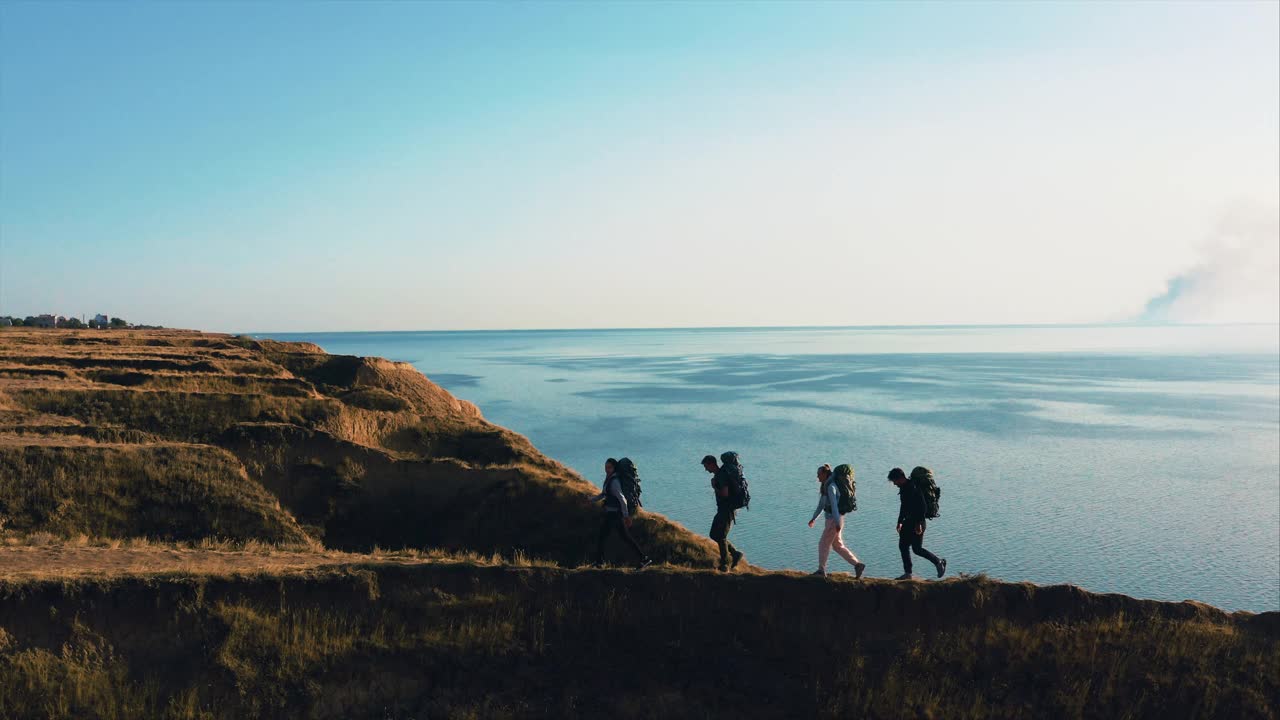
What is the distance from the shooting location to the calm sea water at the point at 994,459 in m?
34.8

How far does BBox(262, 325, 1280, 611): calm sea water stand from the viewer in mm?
34750

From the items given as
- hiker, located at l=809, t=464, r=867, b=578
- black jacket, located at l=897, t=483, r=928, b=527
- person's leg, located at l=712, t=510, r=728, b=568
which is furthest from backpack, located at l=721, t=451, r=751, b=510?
black jacket, located at l=897, t=483, r=928, b=527

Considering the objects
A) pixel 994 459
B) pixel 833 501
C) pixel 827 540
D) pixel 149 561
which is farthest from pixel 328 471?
pixel 994 459

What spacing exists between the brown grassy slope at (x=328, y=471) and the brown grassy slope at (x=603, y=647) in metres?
8.07

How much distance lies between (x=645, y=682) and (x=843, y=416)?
74798mm

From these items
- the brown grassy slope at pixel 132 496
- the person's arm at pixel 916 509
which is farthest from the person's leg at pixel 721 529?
the brown grassy slope at pixel 132 496

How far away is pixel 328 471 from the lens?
24.1 m

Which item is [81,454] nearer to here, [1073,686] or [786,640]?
[786,640]

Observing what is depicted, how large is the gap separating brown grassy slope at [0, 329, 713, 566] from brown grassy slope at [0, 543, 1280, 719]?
807cm

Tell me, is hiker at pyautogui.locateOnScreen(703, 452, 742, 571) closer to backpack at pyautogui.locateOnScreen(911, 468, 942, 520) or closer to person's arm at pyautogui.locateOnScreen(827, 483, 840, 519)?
person's arm at pyautogui.locateOnScreen(827, 483, 840, 519)

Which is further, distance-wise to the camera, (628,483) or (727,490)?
(628,483)

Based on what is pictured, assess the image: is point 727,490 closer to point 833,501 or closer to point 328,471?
point 833,501

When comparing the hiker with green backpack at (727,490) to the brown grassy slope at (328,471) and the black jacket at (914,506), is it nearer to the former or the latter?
the black jacket at (914,506)

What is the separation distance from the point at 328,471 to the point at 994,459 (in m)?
50.9
